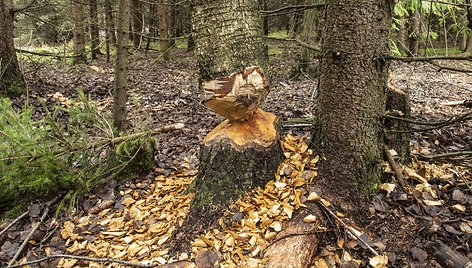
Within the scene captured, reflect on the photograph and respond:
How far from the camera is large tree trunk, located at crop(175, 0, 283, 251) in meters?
2.38

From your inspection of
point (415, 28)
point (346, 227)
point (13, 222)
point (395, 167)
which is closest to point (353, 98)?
point (395, 167)

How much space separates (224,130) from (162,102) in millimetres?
4149

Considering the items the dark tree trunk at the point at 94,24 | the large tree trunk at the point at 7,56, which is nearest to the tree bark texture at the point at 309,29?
the dark tree trunk at the point at 94,24

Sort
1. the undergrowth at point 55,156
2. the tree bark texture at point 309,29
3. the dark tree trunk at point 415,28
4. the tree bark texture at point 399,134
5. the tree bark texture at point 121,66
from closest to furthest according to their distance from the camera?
1. the undergrowth at point 55,156
2. the tree bark texture at point 399,134
3. the tree bark texture at point 121,66
4. the dark tree trunk at point 415,28
5. the tree bark texture at point 309,29

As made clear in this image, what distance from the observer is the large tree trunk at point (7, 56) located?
5965 mm

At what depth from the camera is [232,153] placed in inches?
97.0

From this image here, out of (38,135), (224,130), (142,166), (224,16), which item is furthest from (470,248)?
(38,135)

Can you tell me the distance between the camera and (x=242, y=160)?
2.47 metres

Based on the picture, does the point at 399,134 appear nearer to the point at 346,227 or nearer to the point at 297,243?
the point at 346,227

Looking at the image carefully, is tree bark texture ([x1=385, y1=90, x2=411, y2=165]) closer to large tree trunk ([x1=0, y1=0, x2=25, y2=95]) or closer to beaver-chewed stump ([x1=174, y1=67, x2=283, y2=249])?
beaver-chewed stump ([x1=174, y1=67, x2=283, y2=249])

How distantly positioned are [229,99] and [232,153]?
0.40 m

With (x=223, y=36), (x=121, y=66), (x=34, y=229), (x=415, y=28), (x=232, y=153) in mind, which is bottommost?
(x=34, y=229)

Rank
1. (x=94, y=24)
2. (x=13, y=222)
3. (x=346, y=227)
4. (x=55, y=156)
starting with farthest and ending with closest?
(x=94, y=24) → (x=55, y=156) → (x=13, y=222) → (x=346, y=227)

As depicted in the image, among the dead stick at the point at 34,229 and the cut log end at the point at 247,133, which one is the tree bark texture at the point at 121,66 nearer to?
the dead stick at the point at 34,229
